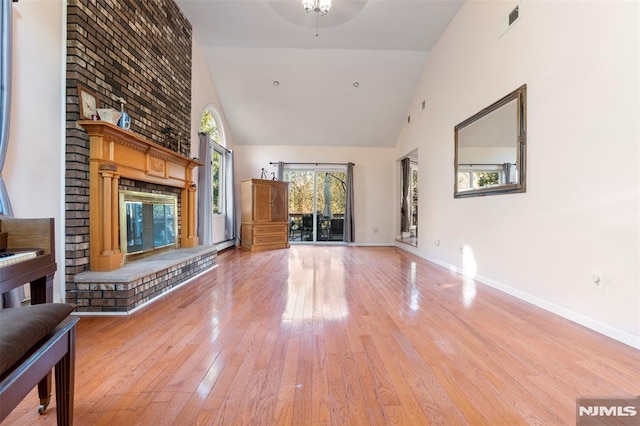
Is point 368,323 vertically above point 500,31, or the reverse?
point 500,31

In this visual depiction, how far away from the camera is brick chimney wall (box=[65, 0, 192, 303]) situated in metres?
2.54

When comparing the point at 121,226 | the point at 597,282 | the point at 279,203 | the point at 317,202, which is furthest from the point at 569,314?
the point at 317,202

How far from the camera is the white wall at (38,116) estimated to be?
216cm

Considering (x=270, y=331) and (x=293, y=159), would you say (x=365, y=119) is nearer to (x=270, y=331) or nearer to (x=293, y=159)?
(x=293, y=159)

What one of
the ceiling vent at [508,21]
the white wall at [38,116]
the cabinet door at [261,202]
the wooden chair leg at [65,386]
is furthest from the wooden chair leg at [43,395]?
the cabinet door at [261,202]

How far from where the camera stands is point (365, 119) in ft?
22.8

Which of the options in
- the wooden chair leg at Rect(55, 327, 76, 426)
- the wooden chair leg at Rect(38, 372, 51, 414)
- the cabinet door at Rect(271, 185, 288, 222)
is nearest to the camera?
the wooden chair leg at Rect(55, 327, 76, 426)

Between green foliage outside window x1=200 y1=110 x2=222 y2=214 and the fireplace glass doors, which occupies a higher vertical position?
green foliage outside window x1=200 y1=110 x2=222 y2=214

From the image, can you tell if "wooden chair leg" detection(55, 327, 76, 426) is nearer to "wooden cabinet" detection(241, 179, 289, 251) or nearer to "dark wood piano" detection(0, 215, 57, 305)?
"dark wood piano" detection(0, 215, 57, 305)

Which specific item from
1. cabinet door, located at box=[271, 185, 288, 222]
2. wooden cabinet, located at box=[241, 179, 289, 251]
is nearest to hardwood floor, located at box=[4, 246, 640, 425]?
wooden cabinet, located at box=[241, 179, 289, 251]

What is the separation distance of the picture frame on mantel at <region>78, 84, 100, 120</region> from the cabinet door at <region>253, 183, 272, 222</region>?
3960 mm

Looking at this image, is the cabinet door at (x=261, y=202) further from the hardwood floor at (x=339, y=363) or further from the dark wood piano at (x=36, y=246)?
the dark wood piano at (x=36, y=246)

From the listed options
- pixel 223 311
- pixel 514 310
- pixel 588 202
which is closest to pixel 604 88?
pixel 588 202

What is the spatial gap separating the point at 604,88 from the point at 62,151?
14.5 ft
